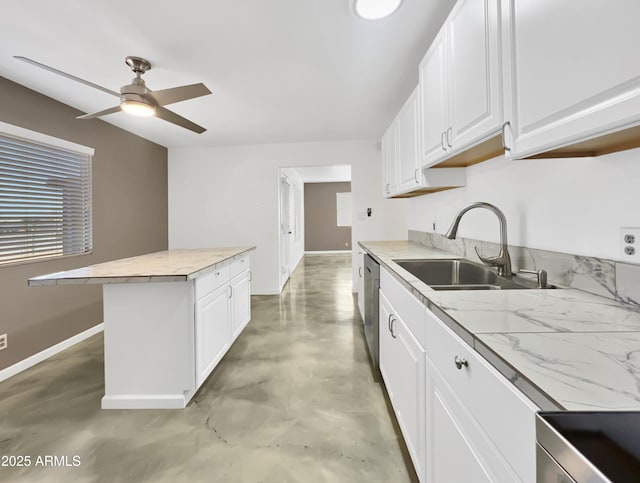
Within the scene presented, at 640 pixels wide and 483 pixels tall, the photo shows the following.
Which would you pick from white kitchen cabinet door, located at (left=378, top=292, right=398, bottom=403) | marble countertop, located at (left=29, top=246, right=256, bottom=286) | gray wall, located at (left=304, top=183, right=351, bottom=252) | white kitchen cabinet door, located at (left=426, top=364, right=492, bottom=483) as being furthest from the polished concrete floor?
gray wall, located at (left=304, top=183, right=351, bottom=252)

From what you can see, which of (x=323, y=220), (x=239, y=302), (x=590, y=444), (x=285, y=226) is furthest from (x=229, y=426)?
(x=323, y=220)

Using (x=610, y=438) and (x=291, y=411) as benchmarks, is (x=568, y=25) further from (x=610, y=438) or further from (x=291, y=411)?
(x=291, y=411)

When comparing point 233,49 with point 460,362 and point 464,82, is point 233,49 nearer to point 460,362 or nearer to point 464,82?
point 464,82

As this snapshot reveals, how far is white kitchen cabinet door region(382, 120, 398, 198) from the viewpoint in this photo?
2860 millimetres

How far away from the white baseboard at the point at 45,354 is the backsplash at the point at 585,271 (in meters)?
3.62

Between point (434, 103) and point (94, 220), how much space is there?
11.8 ft

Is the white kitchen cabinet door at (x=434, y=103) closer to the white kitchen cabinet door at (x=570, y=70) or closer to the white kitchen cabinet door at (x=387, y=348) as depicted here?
the white kitchen cabinet door at (x=570, y=70)

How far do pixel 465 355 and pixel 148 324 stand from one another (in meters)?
1.83

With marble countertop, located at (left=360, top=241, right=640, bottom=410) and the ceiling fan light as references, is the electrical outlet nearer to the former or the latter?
marble countertop, located at (left=360, top=241, right=640, bottom=410)

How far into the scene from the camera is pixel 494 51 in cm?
111

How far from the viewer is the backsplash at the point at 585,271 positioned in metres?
0.94

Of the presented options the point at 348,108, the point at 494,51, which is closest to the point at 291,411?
the point at 494,51

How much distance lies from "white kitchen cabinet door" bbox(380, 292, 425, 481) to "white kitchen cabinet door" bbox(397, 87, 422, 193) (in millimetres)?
993

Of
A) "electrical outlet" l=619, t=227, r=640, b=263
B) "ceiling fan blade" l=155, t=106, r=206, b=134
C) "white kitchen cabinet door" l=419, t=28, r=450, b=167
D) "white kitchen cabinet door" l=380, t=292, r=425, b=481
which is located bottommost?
"white kitchen cabinet door" l=380, t=292, r=425, b=481
